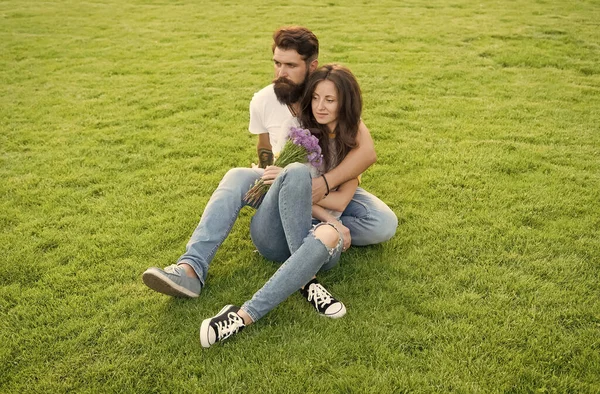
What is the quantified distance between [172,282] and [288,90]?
169 centimetres

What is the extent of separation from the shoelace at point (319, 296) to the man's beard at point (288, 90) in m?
1.46

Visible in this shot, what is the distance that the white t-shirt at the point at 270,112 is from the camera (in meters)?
3.87

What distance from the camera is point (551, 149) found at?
547cm

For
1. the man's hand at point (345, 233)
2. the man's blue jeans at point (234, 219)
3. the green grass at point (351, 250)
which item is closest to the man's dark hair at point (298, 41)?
the man's blue jeans at point (234, 219)

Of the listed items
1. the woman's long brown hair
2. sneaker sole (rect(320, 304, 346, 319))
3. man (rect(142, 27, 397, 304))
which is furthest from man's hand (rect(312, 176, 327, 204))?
sneaker sole (rect(320, 304, 346, 319))

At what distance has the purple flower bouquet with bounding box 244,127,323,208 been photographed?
326 centimetres

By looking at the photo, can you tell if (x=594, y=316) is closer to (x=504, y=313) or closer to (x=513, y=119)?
(x=504, y=313)

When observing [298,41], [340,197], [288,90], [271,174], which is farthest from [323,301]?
[298,41]

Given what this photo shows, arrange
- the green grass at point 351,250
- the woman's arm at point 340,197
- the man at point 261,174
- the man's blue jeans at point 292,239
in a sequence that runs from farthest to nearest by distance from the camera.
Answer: the woman's arm at point 340,197
the man at point 261,174
the man's blue jeans at point 292,239
the green grass at point 351,250

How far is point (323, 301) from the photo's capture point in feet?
10.6

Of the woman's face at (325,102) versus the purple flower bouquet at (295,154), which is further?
the woman's face at (325,102)

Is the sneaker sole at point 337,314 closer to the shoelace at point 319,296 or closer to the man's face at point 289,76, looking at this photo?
the shoelace at point 319,296

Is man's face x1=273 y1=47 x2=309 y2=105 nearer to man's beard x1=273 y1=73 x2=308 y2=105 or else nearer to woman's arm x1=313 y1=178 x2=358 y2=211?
man's beard x1=273 y1=73 x2=308 y2=105

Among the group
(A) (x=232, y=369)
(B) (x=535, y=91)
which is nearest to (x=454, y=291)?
(A) (x=232, y=369)
